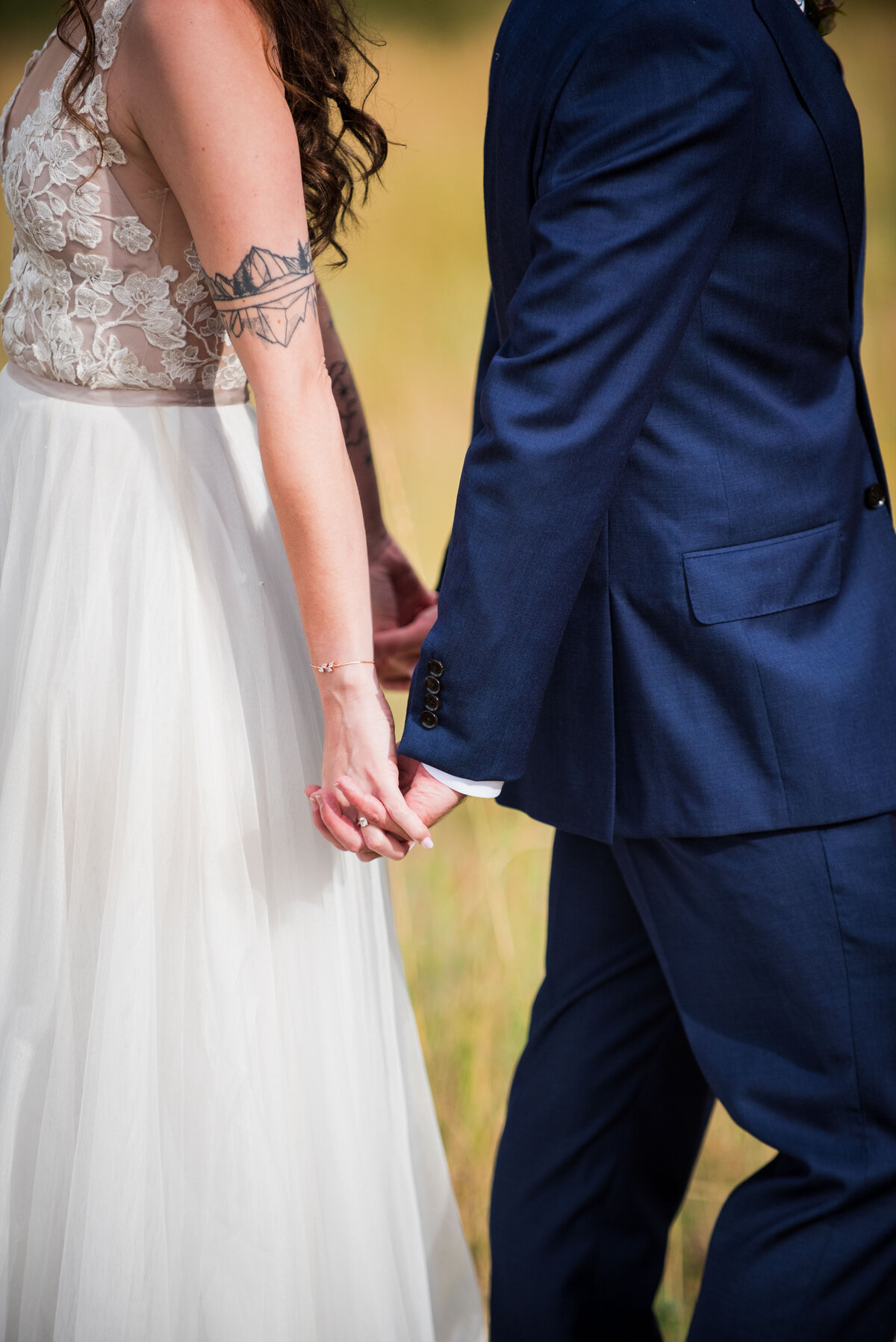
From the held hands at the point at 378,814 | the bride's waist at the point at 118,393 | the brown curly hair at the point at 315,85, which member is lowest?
the held hands at the point at 378,814

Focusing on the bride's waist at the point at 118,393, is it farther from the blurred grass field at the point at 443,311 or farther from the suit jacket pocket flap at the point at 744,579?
the blurred grass field at the point at 443,311

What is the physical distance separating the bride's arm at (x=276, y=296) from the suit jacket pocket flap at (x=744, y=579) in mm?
280

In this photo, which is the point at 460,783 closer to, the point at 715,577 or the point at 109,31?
the point at 715,577

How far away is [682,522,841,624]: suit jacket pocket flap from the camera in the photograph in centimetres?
88

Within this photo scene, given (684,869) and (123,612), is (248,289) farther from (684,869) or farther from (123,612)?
(684,869)

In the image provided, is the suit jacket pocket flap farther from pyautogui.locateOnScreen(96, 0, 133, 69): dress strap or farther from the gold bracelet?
pyautogui.locateOnScreen(96, 0, 133, 69): dress strap

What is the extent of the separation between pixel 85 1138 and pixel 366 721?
418 millimetres

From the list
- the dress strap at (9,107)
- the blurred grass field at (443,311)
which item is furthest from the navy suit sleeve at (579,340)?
the blurred grass field at (443,311)

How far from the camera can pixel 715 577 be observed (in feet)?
2.89

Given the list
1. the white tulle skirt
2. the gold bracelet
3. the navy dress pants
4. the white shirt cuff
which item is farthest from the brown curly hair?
the navy dress pants

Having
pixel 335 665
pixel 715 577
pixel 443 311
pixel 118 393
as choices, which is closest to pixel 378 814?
pixel 335 665

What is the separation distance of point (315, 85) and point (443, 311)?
64.2 inches

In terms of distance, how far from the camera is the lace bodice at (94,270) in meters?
0.94

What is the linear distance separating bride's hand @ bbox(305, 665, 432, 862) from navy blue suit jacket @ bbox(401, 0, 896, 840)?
4 centimetres
